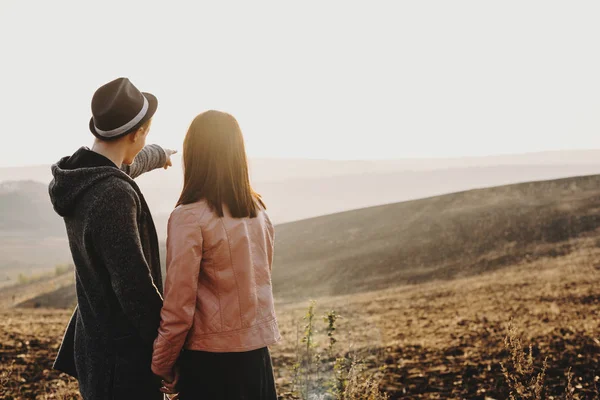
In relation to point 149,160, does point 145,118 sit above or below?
above

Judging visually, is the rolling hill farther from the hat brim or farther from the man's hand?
the hat brim

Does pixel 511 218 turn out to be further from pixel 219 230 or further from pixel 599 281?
pixel 219 230

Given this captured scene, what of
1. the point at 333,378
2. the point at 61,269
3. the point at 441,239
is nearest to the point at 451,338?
the point at 333,378

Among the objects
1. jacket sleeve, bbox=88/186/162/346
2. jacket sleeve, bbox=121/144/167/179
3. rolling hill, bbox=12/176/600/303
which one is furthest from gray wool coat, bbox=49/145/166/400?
rolling hill, bbox=12/176/600/303

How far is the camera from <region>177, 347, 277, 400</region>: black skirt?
2262mm

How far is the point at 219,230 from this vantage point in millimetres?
2234

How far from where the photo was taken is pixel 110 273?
2098 millimetres

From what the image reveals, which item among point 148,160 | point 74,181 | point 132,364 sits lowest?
point 132,364

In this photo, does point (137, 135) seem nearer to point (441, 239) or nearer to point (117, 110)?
point (117, 110)

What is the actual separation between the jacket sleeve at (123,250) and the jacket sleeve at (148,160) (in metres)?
0.71

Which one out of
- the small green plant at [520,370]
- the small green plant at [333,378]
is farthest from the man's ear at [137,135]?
the small green plant at [520,370]

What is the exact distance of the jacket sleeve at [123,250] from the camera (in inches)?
81.6

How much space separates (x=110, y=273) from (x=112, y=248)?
0.34ft

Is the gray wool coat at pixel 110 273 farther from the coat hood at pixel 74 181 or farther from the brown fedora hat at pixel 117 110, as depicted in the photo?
the brown fedora hat at pixel 117 110
